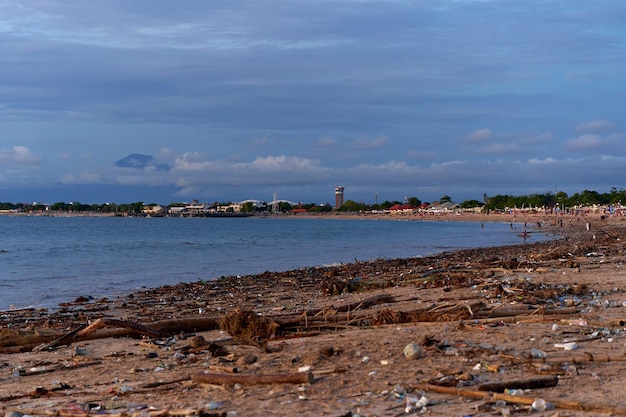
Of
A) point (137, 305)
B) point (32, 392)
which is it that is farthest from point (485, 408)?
point (137, 305)

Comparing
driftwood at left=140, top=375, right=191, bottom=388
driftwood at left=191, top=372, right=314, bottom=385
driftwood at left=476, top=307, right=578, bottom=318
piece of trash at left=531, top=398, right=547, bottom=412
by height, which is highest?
driftwood at left=476, top=307, right=578, bottom=318

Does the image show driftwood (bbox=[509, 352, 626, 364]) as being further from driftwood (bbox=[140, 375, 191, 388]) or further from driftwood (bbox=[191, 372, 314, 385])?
driftwood (bbox=[140, 375, 191, 388])

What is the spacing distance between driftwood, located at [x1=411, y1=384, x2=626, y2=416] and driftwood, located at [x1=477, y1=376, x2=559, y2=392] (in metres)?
0.15

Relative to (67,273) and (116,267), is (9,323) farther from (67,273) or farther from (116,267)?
(116,267)

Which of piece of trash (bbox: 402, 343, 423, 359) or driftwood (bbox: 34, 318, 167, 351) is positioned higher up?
piece of trash (bbox: 402, 343, 423, 359)

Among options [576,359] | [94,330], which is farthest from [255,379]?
[94,330]

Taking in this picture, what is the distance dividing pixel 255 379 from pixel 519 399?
108 inches

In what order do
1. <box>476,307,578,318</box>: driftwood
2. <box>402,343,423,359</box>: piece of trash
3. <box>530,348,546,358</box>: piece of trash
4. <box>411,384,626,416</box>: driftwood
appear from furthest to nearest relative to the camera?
<box>476,307,578,318</box>: driftwood, <box>402,343,423,359</box>: piece of trash, <box>530,348,546,358</box>: piece of trash, <box>411,384,626,416</box>: driftwood

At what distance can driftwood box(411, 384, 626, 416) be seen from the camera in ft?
19.2

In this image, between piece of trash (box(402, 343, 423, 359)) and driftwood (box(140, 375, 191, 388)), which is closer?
driftwood (box(140, 375, 191, 388))

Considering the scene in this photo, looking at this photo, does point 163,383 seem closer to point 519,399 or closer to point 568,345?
point 519,399

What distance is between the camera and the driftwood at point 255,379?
727 centimetres

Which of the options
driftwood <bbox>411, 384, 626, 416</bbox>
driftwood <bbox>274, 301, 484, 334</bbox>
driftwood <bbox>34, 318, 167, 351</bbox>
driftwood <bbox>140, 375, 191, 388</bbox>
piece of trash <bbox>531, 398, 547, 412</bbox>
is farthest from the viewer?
driftwood <bbox>274, 301, 484, 334</bbox>

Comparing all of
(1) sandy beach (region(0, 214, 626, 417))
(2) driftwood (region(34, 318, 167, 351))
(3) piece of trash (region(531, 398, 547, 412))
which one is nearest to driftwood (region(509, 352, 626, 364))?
(1) sandy beach (region(0, 214, 626, 417))
